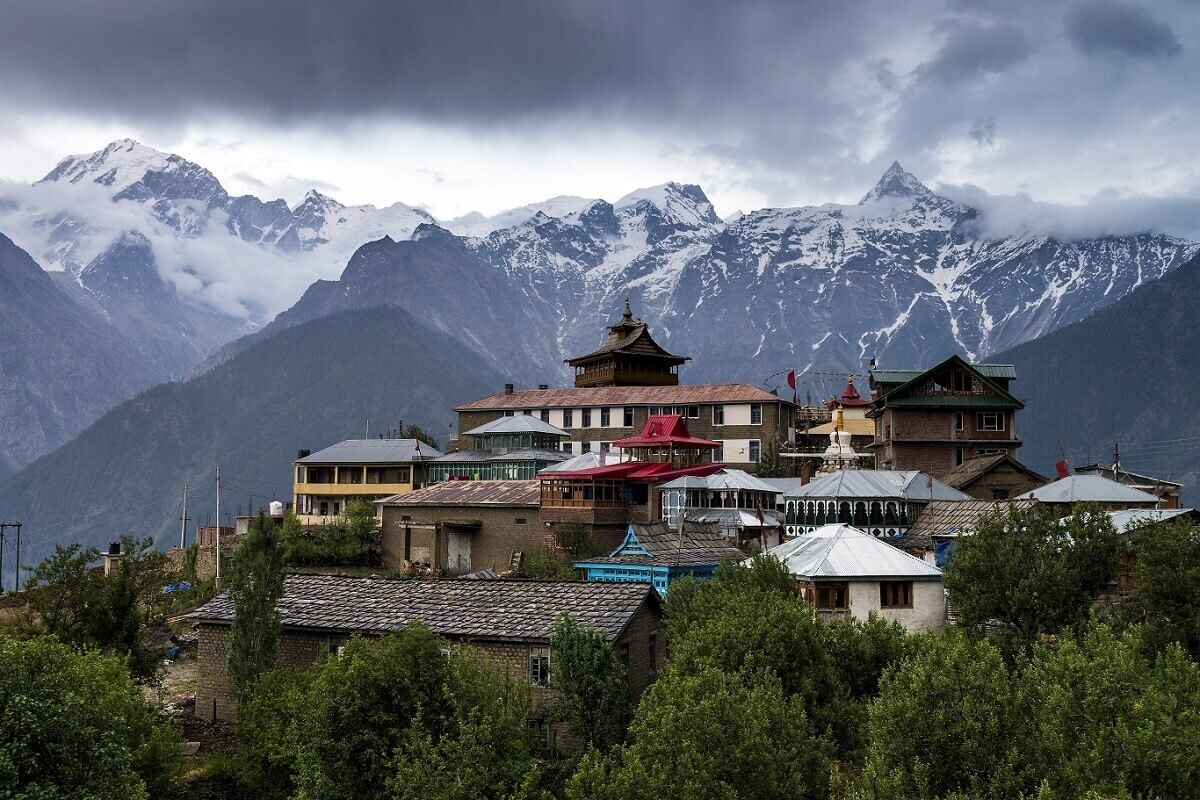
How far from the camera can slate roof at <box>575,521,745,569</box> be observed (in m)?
57.4

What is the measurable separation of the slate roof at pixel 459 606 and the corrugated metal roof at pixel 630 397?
193 feet

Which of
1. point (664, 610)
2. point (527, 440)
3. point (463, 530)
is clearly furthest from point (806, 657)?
point (527, 440)

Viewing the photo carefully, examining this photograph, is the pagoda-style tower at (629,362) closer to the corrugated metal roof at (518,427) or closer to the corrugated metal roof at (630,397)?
the corrugated metal roof at (630,397)

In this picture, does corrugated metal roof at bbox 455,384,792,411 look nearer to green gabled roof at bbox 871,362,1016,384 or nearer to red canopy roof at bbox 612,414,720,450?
green gabled roof at bbox 871,362,1016,384

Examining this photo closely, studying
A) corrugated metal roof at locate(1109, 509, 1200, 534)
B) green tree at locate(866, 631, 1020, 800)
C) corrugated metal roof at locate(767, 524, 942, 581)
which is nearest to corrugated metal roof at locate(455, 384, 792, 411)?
corrugated metal roof at locate(1109, 509, 1200, 534)

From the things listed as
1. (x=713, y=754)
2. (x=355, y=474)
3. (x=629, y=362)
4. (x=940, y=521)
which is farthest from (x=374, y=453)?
(x=713, y=754)

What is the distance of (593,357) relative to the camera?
12106 centimetres

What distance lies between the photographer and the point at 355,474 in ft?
327

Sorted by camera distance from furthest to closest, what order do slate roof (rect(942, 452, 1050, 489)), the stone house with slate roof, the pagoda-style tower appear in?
1. the pagoda-style tower
2. slate roof (rect(942, 452, 1050, 489))
3. the stone house with slate roof

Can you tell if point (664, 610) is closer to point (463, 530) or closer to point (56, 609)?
point (56, 609)

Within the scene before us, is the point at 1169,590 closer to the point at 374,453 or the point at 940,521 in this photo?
the point at 940,521

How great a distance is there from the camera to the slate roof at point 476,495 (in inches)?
2987

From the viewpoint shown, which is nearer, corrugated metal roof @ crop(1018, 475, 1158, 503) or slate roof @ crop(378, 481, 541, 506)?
corrugated metal roof @ crop(1018, 475, 1158, 503)

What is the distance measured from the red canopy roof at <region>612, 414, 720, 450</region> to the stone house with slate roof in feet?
121
